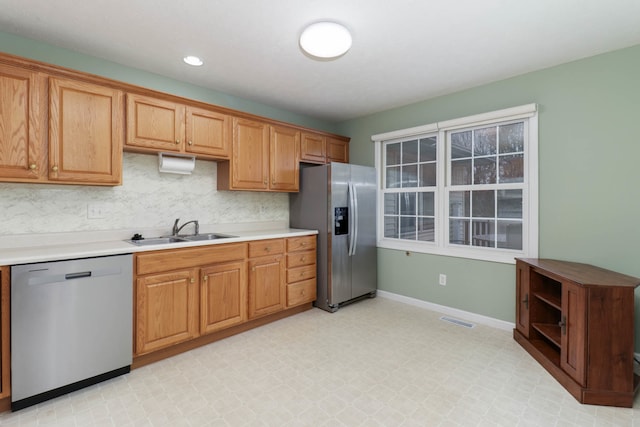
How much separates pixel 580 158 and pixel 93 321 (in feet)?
13.0

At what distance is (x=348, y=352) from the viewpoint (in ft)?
8.45

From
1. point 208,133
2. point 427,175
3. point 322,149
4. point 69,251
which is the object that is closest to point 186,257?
point 69,251

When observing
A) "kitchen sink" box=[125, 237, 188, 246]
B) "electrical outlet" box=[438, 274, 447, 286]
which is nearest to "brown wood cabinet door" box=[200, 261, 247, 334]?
"kitchen sink" box=[125, 237, 188, 246]

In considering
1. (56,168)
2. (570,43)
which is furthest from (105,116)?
(570,43)

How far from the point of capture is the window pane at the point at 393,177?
401 centimetres

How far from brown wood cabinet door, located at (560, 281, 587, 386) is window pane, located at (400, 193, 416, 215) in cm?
186

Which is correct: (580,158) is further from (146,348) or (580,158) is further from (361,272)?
(146,348)

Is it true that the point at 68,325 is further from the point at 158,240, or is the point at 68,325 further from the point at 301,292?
the point at 301,292

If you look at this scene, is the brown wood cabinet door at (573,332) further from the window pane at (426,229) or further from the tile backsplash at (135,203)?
the tile backsplash at (135,203)

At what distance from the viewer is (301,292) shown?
347cm

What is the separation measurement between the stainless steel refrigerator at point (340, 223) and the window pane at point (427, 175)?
23.7 inches

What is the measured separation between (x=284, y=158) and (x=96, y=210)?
6.24 ft

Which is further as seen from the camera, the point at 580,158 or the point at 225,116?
the point at 225,116

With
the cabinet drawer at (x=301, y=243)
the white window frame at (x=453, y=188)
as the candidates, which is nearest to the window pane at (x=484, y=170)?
the white window frame at (x=453, y=188)
